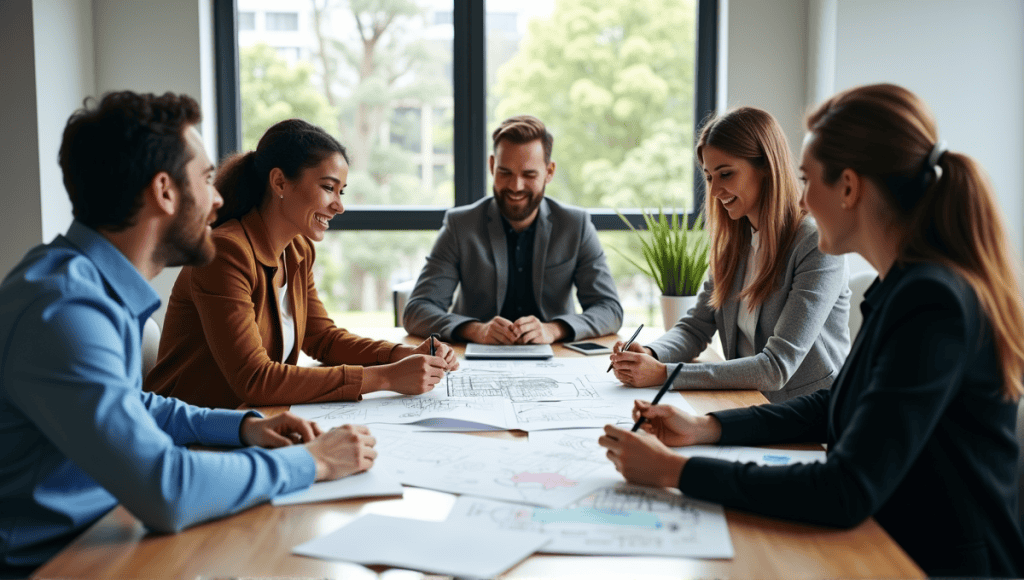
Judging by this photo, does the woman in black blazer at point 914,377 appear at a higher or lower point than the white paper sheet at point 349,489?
higher

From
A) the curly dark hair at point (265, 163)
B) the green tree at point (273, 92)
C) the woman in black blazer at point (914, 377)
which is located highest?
the green tree at point (273, 92)

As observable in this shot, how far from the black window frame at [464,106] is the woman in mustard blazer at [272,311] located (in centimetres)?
170

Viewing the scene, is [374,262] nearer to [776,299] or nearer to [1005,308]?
[776,299]

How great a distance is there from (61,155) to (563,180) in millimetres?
2973

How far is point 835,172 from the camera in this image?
1185 mm

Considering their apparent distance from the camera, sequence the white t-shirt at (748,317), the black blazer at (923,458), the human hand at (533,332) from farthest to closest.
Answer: the human hand at (533,332) < the white t-shirt at (748,317) < the black blazer at (923,458)

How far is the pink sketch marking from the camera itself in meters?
1.15

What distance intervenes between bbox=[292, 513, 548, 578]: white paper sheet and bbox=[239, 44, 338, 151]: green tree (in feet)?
10.4

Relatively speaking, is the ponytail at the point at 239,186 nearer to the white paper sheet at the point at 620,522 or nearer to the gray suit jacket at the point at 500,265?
the gray suit jacket at the point at 500,265

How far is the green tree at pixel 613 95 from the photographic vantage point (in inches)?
152

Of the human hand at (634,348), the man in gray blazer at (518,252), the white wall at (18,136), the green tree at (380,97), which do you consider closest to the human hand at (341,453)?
the human hand at (634,348)

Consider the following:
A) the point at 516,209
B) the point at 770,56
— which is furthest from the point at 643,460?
the point at 770,56

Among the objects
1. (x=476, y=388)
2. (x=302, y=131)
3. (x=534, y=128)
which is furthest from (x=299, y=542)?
(x=534, y=128)

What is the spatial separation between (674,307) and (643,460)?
1807 mm
